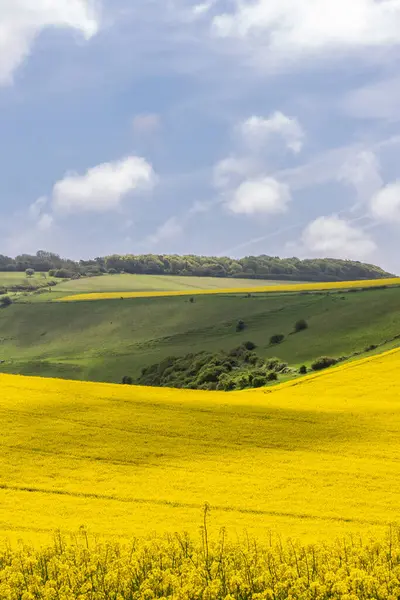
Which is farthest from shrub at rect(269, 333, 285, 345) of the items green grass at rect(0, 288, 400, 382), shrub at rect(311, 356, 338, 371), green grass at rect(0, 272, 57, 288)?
green grass at rect(0, 272, 57, 288)

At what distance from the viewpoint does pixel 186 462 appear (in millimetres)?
27719

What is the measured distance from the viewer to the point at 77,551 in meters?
17.4

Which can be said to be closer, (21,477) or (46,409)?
(21,477)

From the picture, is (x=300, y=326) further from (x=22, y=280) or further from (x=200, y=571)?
(x=22, y=280)

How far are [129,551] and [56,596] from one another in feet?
8.91

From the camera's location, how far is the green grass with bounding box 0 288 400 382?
2968 inches

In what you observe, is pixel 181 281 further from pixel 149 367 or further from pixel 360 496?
pixel 360 496

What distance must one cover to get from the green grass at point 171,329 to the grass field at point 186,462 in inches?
1189

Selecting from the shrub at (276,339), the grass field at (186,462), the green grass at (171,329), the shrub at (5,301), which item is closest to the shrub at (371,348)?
the green grass at (171,329)

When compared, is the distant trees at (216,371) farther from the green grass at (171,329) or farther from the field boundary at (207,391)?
the field boundary at (207,391)

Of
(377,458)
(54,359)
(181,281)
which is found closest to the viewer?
(377,458)

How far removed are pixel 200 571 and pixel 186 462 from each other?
456 inches

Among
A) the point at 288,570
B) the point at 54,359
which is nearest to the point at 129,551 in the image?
the point at 288,570

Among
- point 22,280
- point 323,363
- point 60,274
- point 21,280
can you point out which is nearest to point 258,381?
point 323,363
